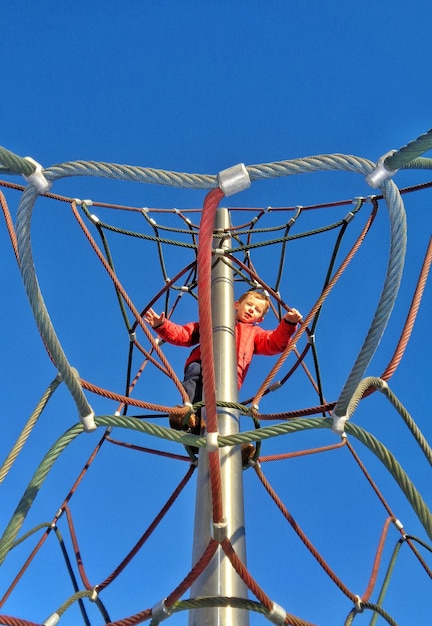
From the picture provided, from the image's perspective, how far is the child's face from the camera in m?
4.65

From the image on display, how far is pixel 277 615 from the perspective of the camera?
86.3 inches

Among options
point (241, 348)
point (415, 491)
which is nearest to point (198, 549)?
point (415, 491)

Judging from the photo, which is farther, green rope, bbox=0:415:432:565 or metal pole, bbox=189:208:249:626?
metal pole, bbox=189:208:249:626

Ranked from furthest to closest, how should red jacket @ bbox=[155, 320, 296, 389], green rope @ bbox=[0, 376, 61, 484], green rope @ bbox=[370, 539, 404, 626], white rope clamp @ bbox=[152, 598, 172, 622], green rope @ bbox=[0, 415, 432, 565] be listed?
red jacket @ bbox=[155, 320, 296, 389], green rope @ bbox=[370, 539, 404, 626], green rope @ bbox=[0, 376, 61, 484], white rope clamp @ bbox=[152, 598, 172, 622], green rope @ bbox=[0, 415, 432, 565]

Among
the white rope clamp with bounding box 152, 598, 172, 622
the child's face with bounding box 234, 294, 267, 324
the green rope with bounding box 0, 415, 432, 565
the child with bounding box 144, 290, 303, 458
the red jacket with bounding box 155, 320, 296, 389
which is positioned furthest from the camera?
the child's face with bounding box 234, 294, 267, 324

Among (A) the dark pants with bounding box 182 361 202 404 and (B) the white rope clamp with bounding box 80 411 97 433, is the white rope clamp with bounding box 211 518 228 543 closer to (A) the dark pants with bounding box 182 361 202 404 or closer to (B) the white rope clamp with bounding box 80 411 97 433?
(B) the white rope clamp with bounding box 80 411 97 433

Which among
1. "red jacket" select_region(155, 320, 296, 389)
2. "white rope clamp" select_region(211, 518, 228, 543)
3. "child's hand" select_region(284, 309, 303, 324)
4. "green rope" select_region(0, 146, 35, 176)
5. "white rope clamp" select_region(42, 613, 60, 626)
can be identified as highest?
"red jacket" select_region(155, 320, 296, 389)

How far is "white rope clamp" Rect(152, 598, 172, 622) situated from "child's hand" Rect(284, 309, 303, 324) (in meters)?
2.09

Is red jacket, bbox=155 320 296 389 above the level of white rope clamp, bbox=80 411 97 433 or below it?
above

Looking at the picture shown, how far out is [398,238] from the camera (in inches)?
77.0

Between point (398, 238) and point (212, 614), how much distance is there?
1559 mm

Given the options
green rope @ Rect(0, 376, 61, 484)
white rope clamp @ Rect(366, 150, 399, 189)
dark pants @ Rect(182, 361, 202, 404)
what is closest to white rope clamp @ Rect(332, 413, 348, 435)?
white rope clamp @ Rect(366, 150, 399, 189)

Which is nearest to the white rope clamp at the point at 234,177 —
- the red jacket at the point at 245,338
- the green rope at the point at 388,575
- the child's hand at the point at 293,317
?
the child's hand at the point at 293,317

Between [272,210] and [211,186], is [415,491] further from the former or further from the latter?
[272,210]
